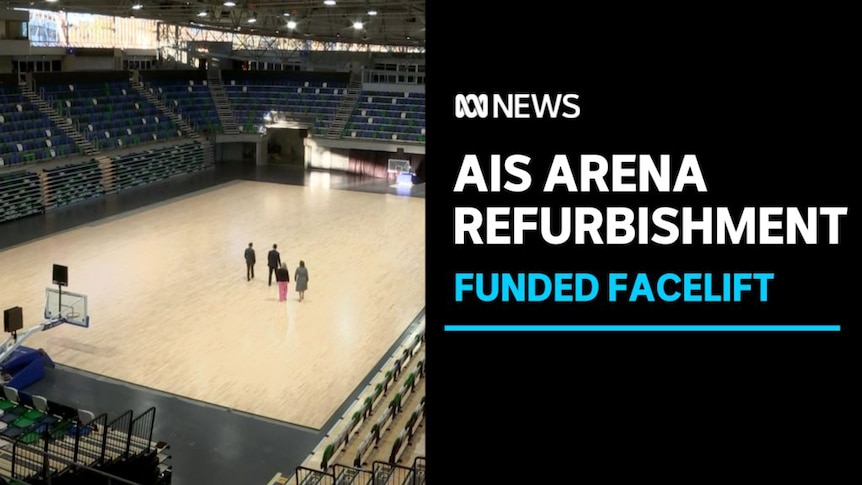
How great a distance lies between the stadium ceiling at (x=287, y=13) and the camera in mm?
25500

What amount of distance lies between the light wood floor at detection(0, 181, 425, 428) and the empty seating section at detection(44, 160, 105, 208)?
255 centimetres

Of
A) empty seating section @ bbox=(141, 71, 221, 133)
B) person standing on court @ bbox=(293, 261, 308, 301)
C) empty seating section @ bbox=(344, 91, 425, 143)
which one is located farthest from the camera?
empty seating section @ bbox=(141, 71, 221, 133)

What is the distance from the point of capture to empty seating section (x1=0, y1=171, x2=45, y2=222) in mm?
22922

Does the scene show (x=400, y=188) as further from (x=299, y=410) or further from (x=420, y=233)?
(x=299, y=410)

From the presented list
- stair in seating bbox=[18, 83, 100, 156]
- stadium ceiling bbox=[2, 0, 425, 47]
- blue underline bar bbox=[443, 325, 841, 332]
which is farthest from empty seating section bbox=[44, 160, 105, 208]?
blue underline bar bbox=[443, 325, 841, 332]

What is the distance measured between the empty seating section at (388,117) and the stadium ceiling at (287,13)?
2.72 meters

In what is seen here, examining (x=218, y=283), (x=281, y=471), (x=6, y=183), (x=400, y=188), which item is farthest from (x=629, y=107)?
(x=400, y=188)

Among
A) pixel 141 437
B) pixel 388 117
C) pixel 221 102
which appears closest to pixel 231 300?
pixel 141 437

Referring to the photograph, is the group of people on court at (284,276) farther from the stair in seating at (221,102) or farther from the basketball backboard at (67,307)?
the stair in seating at (221,102)

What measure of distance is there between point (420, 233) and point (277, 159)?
54.1 ft

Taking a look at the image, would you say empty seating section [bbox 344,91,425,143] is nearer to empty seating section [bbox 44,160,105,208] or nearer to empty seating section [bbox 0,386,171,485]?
empty seating section [bbox 44,160,105,208]

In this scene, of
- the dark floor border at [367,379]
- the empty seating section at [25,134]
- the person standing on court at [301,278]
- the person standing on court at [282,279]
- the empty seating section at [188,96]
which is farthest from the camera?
the empty seating section at [188,96]

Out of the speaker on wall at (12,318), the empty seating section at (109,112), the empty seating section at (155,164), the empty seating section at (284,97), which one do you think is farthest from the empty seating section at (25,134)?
the speaker on wall at (12,318)

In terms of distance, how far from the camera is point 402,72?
39.8 metres
